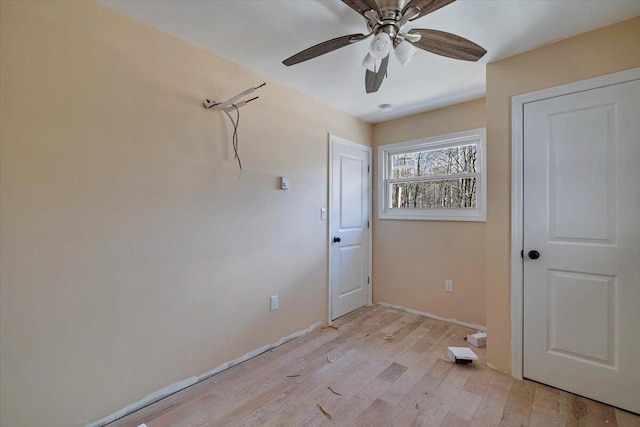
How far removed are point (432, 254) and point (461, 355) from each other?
117 cm

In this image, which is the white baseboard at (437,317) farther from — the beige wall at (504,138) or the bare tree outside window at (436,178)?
the bare tree outside window at (436,178)

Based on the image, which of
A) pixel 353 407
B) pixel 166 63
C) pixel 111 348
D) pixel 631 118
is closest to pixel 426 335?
pixel 353 407

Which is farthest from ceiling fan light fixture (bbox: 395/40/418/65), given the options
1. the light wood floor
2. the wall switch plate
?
the light wood floor

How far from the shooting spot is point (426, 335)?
9.09 feet

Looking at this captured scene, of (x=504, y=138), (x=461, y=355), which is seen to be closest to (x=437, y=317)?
(x=461, y=355)

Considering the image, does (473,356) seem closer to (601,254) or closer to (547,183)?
(601,254)

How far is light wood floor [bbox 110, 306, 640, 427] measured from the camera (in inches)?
65.2

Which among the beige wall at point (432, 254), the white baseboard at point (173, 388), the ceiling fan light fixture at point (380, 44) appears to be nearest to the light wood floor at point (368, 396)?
the white baseboard at point (173, 388)

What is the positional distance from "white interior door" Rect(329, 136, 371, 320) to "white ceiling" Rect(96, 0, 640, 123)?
1.01 meters

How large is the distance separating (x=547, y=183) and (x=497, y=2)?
1199 millimetres

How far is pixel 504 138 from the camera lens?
6.98ft

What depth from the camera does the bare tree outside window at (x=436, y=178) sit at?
3023 mm

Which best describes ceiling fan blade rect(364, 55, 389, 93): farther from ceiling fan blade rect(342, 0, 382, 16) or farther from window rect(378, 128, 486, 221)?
window rect(378, 128, 486, 221)

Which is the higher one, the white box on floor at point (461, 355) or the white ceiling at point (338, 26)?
the white ceiling at point (338, 26)
